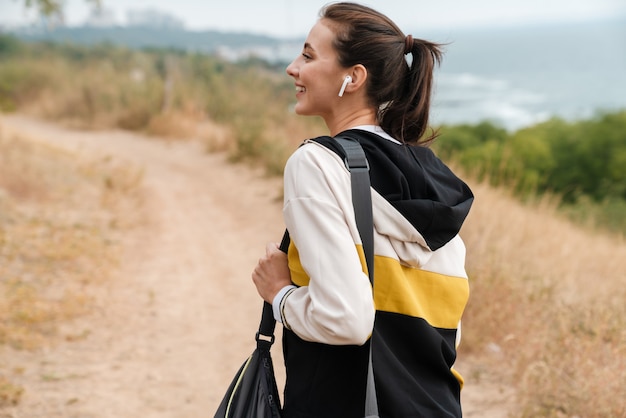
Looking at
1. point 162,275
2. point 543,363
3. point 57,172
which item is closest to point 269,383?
point 543,363

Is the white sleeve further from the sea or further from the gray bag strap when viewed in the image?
the sea

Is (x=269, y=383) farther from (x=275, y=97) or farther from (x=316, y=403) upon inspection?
(x=275, y=97)

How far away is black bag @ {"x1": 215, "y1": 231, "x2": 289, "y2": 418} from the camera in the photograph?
5.41 ft

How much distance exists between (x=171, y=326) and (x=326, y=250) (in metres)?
4.21

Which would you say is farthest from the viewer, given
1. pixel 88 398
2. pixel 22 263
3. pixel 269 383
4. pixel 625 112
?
pixel 625 112

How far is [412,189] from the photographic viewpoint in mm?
1563

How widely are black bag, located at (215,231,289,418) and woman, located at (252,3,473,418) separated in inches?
2.1

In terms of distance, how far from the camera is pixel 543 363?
3707mm

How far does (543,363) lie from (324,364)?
250 centimetres

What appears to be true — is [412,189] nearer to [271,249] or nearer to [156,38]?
[271,249]

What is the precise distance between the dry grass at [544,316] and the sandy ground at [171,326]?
1.11 ft

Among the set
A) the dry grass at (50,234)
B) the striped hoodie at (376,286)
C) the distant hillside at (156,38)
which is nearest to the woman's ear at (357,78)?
the striped hoodie at (376,286)

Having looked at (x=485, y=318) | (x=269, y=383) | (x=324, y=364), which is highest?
(x=324, y=364)

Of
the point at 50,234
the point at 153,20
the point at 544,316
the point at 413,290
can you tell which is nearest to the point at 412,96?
the point at 413,290
